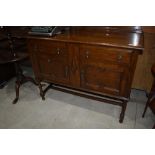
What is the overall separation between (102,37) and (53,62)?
0.61m

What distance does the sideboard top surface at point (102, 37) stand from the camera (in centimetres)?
132

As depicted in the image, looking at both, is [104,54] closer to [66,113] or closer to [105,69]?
[105,69]

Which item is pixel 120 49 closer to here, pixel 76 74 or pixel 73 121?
pixel 76 74

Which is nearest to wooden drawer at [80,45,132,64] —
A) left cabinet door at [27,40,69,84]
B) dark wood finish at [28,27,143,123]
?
dark wood finish at [28,27,143,123]

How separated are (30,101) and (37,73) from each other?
0.44 meters

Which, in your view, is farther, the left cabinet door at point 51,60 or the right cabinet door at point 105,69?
the left cabinet door at point 51,60

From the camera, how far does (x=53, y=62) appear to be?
172 cm

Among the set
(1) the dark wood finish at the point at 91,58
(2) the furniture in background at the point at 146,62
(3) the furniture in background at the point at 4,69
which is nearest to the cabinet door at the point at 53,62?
(1) the dark wood finish at the point at 91,58

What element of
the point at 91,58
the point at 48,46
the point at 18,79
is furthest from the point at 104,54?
the point at 18,79

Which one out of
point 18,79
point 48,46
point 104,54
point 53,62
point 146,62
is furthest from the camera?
point 18,79

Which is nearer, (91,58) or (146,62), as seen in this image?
(91,58)

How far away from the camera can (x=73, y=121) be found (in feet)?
5.87

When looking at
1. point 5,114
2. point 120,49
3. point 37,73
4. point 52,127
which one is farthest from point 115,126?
point 5,114

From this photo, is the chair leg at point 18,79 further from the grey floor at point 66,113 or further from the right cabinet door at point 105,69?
the right cabinet door at point 105,69
